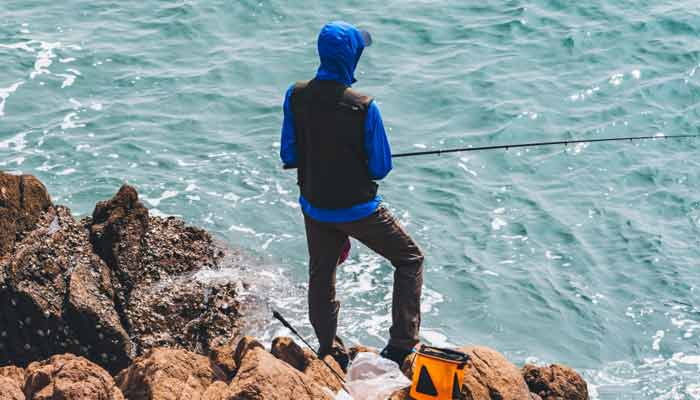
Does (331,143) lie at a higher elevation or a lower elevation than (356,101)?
lower

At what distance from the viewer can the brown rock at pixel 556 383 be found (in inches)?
250

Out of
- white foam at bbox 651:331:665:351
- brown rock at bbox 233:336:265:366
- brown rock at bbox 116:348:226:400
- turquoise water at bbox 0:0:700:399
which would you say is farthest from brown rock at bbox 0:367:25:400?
white foam at bbox 651:331:665:351

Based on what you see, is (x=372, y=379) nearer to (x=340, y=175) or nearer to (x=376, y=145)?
(x=340, y=175)

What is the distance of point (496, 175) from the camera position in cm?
1138

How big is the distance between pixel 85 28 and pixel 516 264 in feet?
33.3

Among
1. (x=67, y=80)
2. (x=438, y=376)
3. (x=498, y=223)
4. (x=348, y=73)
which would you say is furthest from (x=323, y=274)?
(x=67, y=80)

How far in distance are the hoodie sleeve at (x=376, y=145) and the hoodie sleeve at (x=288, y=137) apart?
0.54m

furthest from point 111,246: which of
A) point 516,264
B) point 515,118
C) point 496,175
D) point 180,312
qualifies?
point 515,118

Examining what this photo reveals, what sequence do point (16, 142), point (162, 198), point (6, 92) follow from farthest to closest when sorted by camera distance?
point (6, 92)
point (16, 142)
point (162, 198)

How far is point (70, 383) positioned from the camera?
511 cm

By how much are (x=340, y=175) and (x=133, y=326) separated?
253cm

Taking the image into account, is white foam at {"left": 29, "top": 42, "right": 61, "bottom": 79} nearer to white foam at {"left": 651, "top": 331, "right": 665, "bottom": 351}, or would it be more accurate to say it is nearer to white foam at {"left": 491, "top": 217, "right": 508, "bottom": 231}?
white foam at {"left": 491, "top": 217, "right": 508, "bottom": 231}

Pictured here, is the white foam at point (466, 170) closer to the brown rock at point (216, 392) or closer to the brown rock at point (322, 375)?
the brown rock at point (322, 375)

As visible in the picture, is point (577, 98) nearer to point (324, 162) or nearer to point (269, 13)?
point (269, 13)
